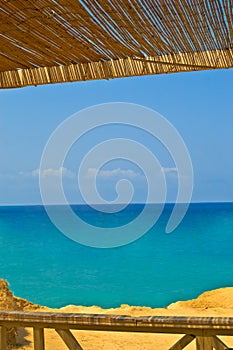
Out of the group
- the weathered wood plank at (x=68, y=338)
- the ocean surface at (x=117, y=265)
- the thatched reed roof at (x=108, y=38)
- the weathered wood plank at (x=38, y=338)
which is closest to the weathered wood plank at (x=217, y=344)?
the weathered wood plank at (x=68, y=338)

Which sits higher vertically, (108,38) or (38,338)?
(108,38)

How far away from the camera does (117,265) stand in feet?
52.3

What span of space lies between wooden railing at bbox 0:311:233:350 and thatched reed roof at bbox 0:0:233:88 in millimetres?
946

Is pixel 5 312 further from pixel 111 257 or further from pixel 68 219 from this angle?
pixel 68 219

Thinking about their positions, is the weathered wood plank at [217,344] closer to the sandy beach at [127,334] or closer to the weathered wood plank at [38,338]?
the weathered wood plank at [38,338]

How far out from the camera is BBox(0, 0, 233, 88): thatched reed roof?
A: 64.4 inches

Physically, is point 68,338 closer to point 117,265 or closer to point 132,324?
point 132,324

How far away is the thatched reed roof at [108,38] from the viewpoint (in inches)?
64.4

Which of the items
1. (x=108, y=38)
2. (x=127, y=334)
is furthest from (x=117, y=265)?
(x=108, y=38)

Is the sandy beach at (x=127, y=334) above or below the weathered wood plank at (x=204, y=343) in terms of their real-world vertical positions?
above

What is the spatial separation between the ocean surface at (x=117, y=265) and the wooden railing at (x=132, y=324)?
10.1m

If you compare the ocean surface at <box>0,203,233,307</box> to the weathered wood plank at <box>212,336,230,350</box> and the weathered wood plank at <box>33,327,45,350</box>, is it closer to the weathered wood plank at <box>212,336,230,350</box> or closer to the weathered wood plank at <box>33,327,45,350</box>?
the weathered wood plank at <box>33,327,45,350</box>

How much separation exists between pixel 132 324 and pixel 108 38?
41.0 inches

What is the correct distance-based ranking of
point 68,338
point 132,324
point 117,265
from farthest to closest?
1. point 117,265
2. point 68,338
3. point 132,324
